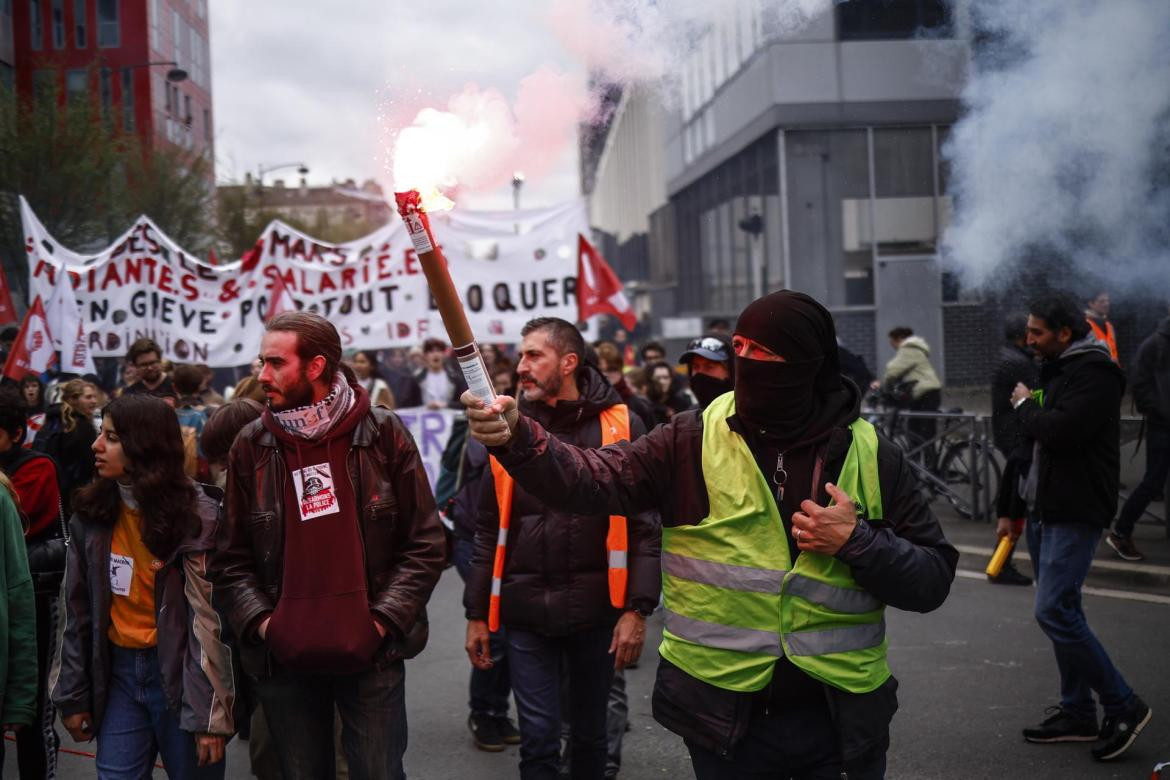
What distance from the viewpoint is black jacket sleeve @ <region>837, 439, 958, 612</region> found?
8.71 feet

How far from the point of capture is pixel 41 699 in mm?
4332

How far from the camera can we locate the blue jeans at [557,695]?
3932 mm

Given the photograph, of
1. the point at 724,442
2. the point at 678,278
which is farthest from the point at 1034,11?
the point at 678,278

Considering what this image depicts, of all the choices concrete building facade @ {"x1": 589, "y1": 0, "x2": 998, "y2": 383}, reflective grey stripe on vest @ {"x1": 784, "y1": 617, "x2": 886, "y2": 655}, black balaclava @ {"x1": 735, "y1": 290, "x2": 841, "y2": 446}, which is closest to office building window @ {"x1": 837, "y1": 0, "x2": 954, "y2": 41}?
concrete building facade @ {"x1": 589, "y1": 0, "x2": 998, "y2": 383}

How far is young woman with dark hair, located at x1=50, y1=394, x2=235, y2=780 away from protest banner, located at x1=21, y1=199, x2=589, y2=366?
20.4 feet

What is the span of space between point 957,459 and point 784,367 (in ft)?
29.7

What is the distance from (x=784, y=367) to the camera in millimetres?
2791

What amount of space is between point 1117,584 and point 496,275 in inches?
213

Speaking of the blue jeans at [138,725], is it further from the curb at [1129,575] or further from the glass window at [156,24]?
the glass window at [156,24]

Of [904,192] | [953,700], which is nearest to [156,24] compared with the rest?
[904,192]

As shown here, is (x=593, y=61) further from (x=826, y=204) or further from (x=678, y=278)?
(x=678, y=278)

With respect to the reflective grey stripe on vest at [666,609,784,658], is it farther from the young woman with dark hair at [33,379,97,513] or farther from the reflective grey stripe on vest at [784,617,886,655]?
the young woman with dark hair at [33,379,97,513]

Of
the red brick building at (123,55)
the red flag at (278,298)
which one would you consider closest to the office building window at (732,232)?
the red flag at (278,298)

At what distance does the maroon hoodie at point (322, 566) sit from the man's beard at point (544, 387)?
2.99 ft
